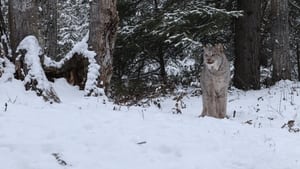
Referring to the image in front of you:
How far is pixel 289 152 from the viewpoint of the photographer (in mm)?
6785

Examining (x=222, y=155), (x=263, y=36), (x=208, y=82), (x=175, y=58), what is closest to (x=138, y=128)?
(x=222, y=155)

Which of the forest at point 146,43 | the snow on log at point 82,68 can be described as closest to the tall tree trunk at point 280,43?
the forest at point 146,43

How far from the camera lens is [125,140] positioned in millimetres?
6512

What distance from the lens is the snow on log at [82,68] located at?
33.7 ft

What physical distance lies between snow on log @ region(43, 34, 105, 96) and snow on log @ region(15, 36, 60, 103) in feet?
2.36

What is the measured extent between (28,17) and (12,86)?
152cm

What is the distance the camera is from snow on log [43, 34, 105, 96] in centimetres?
1027

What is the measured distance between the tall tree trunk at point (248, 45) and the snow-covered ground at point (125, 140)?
675 cm

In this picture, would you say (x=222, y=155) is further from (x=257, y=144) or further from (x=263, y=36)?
(x=263, y=36)

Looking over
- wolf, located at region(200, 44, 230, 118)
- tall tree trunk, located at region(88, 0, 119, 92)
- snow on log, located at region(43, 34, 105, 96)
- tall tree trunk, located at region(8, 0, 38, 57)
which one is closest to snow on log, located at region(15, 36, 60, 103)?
tall tree trunk, located at region(8, 0, 38, 57)

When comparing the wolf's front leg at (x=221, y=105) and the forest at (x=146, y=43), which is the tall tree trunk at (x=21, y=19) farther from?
the wolf's front leg at (x=221, y=105)

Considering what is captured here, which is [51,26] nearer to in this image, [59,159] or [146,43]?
[146,43]

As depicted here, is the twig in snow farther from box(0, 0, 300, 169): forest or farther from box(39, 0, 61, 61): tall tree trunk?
box(39, 0, 61, 61): tall tree trunk

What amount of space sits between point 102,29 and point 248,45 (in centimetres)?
652
